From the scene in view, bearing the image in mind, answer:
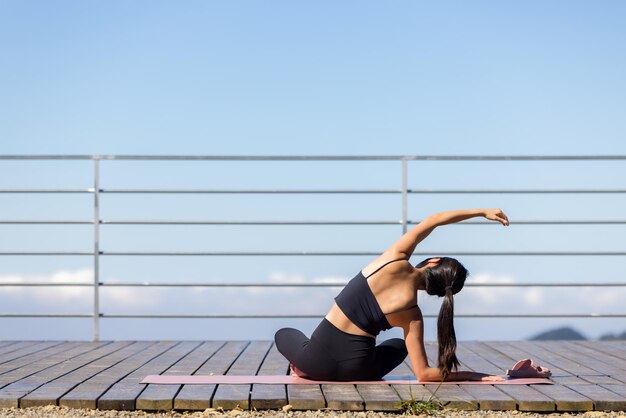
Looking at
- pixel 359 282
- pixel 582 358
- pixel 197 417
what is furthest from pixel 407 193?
pixel 197 417

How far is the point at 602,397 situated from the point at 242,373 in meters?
1.51

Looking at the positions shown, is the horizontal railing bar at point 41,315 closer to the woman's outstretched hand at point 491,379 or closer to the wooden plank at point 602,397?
the woman's outstretched hand at point 491,379

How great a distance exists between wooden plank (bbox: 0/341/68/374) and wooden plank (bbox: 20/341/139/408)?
0.23 metres

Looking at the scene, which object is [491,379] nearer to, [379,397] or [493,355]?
[379,397]

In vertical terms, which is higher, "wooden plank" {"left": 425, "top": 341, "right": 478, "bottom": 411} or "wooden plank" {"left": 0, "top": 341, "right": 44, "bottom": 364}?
"wooden plank" {"left": 425, "top": 341, "right": 478, "bottom": 411}

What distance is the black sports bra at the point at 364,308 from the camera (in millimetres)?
3307

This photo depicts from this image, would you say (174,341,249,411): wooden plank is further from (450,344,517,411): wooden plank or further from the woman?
(450,344,517,411): wooden plank

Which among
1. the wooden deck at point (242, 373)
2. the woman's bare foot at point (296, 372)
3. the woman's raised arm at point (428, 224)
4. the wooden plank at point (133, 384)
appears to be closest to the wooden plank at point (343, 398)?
the wooden deck at point (242, 373)

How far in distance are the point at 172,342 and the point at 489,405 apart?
258cm

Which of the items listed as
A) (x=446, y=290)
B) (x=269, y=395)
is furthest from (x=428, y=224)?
(x=269, y=395)

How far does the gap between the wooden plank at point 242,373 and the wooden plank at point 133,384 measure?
1.01 ft

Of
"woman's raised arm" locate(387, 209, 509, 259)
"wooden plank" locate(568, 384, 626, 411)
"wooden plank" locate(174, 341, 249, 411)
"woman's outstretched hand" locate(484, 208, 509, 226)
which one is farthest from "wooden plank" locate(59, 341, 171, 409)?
"wooden plank" locate(568, 384, 626, 411)

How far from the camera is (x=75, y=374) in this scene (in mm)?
3742

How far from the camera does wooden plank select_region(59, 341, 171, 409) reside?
10.1 ft
